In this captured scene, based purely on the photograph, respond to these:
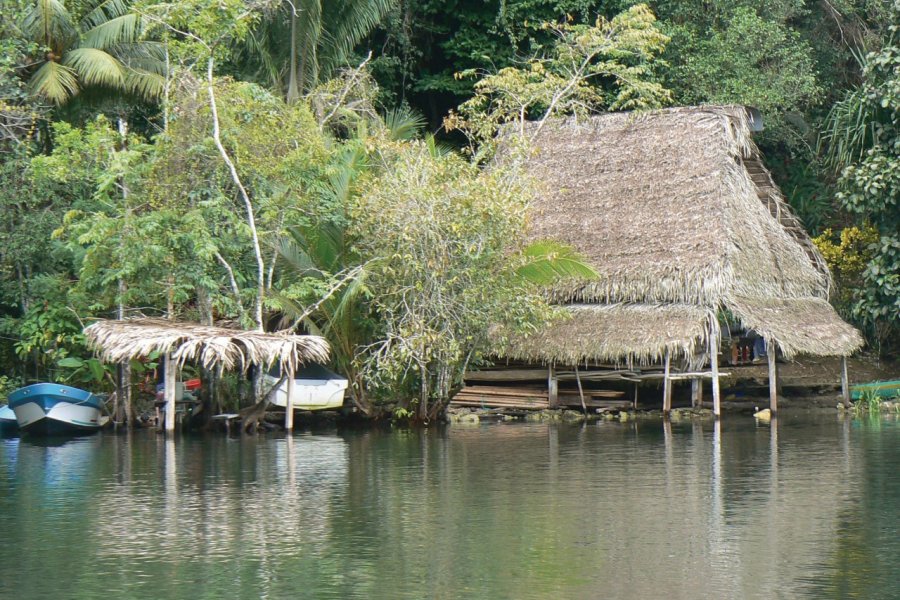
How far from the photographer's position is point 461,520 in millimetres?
10609

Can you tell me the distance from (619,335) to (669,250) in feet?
6.23

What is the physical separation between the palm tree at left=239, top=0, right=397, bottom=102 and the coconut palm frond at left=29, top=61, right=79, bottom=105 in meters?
4.03

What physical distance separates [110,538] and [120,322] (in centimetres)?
926

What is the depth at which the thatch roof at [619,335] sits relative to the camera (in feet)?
66.5

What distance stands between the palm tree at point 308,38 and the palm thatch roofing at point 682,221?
4.39 metres

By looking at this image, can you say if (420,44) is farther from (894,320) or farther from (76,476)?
(76,476)

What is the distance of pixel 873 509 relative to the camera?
10.8 metres

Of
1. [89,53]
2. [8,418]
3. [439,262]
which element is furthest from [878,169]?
[8,418]

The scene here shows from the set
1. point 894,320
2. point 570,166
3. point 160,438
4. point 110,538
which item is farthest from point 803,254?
point 110,538

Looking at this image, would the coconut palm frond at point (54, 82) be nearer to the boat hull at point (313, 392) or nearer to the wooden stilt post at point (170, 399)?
the wooden stilt post at point (170, 399)

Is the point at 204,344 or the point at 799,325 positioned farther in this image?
the point at 799,325

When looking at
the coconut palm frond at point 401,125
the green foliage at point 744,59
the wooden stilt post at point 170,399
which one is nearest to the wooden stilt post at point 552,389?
the coconut palm frond at point 401,125

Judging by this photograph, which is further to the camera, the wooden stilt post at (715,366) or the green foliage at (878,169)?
the green foliage at (878,169)

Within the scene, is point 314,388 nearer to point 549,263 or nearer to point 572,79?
point 549,263
